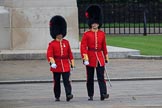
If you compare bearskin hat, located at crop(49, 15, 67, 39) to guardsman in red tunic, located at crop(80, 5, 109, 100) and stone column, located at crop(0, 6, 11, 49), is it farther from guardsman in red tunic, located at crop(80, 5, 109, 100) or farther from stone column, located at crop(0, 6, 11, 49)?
stone column, located at crop(0, 6, 11, 49)

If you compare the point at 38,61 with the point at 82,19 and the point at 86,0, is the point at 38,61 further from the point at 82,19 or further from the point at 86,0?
the point at 86,0

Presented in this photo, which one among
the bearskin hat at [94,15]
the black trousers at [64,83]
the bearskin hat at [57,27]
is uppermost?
the bearskin hat at [94,15]

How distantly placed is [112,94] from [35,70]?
6.12 m

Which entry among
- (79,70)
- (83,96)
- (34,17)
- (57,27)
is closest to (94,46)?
(57,27)

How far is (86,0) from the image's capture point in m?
56.9

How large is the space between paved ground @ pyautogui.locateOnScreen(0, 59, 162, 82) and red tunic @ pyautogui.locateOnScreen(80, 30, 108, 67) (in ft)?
15.7

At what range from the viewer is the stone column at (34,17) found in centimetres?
2605

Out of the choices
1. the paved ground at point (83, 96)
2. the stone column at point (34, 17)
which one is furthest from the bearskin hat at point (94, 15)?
the stone column at point (34, 17)

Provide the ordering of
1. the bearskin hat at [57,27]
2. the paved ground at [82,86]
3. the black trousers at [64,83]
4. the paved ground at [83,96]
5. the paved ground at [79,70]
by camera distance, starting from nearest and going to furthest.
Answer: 1. the paved ground at [83,96]
2. the paved ground at [82,86]
3. the black trousers at [64,83]
4. the bearskin hat at [57,27]
5. the paved ground at [79,70]

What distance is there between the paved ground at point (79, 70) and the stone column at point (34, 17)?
1.35 m

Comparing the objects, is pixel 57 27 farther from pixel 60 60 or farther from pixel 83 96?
pixel 83 96

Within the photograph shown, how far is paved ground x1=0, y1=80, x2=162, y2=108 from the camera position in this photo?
48.1 feet

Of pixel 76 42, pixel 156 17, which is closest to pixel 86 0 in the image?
pixel 156 17

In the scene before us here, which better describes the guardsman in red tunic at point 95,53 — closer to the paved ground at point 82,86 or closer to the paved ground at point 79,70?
the paved ground at point 82,86
